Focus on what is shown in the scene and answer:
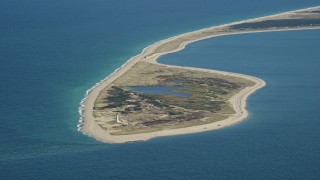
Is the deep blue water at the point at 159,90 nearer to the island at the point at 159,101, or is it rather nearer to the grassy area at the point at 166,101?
the island at the point at 159,101

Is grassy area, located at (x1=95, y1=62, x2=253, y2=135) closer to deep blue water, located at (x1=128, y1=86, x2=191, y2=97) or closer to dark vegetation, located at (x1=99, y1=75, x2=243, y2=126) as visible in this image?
dark vegetation, located at (x1=99, y1=75, x2=243, y2=126)

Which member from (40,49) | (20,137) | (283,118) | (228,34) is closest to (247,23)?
(228,34)

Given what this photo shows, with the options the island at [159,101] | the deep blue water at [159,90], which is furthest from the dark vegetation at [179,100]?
the deep blue water at [159,90]

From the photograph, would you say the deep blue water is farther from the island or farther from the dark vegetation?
the dark vegetation

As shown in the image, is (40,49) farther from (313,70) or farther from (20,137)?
(20,137)

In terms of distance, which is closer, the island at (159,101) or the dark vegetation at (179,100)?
the island at (159,101)

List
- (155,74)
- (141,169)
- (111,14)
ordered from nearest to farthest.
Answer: (141,169)
(155,74)
(111,14)

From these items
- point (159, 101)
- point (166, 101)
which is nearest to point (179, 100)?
point (166, 101)

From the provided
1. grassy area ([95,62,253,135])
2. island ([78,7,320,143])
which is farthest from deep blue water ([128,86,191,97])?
grassy area ([95,62,253,135])

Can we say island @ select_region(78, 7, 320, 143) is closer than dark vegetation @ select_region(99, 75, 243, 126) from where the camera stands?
Yes
